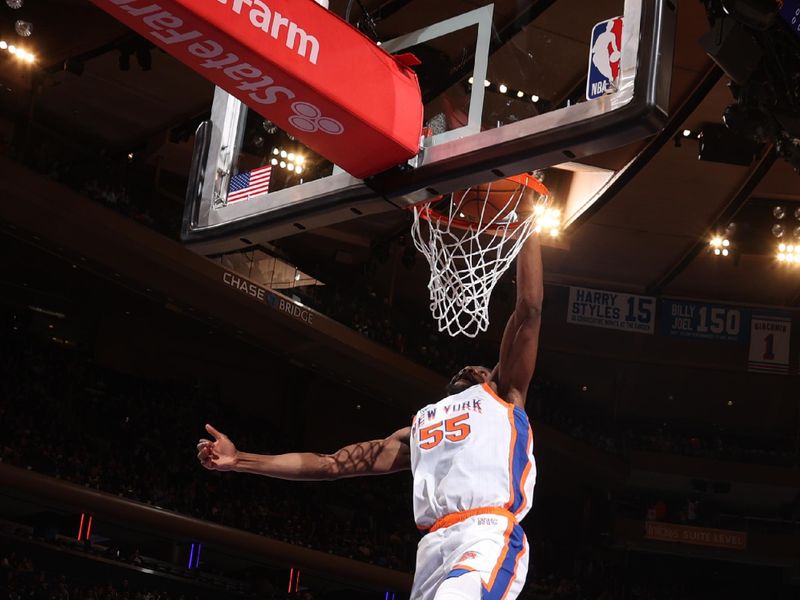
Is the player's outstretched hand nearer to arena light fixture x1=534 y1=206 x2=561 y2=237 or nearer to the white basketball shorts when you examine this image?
the white basketball shorts

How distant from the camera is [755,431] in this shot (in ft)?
93.2

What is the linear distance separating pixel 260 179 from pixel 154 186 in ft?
42.6

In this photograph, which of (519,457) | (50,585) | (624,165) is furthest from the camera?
(50,585)

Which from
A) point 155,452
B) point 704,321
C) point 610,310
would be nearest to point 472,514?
point 155,452

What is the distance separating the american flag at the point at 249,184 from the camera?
223 inches

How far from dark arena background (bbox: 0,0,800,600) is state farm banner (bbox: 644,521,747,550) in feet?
0.21

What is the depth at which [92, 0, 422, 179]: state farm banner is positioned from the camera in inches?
176

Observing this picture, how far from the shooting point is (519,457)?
4590mm

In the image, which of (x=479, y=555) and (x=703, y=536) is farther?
(x=703, y=536)

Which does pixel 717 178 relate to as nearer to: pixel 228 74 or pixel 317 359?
pixel 317 359

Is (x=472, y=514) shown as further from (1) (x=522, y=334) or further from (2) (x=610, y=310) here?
(2) (x=610, y=310)

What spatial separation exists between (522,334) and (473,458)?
2.04 ft

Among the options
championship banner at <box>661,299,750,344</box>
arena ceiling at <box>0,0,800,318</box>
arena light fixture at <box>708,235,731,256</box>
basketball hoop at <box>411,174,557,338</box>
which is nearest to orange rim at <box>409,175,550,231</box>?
basketball hoop at <box>411,174,557,338</box>

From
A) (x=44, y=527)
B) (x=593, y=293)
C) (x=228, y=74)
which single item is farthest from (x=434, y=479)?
(x=593, y=293)
